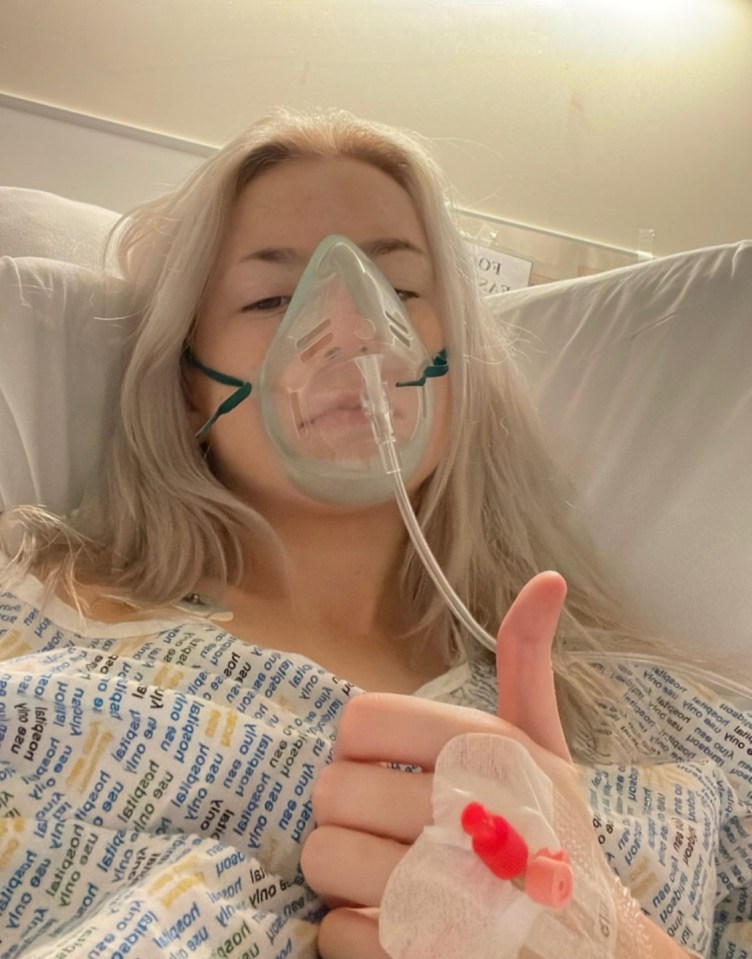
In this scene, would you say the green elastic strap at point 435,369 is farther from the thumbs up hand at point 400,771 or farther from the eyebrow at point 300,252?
the thumbs up hand at point 400,771

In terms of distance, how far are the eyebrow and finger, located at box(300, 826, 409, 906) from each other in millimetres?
641

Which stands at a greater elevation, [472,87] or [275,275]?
[472,87]

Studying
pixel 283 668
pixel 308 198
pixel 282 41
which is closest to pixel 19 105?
pixel 282 41

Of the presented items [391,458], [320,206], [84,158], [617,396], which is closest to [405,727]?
[391,458]

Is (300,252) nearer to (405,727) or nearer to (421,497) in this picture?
(421,497)

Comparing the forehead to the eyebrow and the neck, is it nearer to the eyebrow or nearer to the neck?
the eyebrow

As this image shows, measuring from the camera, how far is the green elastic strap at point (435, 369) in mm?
961

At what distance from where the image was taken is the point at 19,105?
161cm

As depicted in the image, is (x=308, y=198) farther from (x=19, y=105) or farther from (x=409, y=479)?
(x=19, y=105)

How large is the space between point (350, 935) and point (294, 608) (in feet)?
1.49

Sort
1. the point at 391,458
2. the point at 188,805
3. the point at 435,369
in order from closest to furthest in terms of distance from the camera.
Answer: the point at 188,805 < the point at 391,458 < the point at 435,369

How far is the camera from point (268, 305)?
1.05 meters

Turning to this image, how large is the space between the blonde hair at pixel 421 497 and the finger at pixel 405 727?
36cm

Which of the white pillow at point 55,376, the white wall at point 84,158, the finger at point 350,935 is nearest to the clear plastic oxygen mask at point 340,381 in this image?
the white pillow at point 55,376
